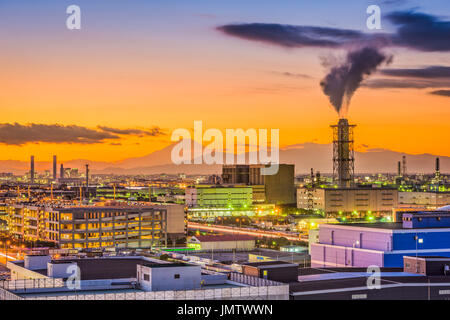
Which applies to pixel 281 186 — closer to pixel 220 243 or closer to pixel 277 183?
pixel 277 183

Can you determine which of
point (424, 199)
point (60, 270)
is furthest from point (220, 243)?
point (424, 199)

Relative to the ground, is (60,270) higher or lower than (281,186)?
lower

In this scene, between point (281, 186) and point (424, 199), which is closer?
point (424, 199)

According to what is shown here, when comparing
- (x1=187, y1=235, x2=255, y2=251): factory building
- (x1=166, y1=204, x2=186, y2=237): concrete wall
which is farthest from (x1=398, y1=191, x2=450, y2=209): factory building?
(x1=187, y1=235, x2=255, y2=251): factory building

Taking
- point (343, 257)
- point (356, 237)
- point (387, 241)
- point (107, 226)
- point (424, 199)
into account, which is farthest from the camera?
point (424, 199)

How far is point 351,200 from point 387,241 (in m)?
71.0

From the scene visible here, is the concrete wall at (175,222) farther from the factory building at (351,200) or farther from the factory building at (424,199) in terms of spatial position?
the factory building at (424,199)

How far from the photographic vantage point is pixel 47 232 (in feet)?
203

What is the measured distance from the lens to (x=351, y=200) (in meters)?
102

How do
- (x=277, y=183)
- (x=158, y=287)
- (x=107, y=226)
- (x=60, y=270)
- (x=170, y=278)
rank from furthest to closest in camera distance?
(x=277, y=183) → (x=107, y=226) → (x=60, y=270) → (x=170, y=278) → (x=158, y=287)

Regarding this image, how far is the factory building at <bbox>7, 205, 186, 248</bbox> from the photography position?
191 ft

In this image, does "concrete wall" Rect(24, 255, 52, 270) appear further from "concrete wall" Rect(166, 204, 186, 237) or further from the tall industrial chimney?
the tall industrial chimney
